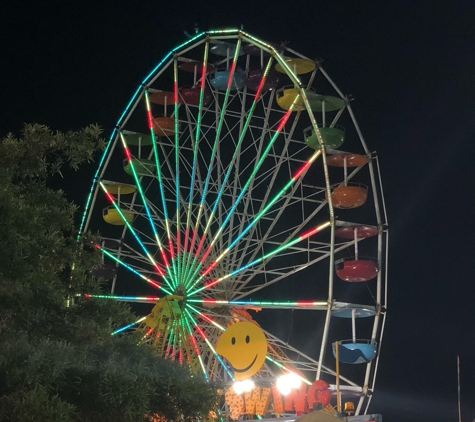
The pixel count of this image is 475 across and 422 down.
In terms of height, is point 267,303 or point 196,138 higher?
point 196,138

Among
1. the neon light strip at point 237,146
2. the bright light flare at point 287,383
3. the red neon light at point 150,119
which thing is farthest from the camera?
the red neon light at point 150,119

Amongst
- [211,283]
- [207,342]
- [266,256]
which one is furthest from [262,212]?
[207,342]

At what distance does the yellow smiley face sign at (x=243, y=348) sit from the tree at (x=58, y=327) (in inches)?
314

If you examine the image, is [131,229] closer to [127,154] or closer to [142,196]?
[142,196]

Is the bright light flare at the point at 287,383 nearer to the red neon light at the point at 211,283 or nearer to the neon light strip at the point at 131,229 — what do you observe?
the red neon light at the point at 211,283

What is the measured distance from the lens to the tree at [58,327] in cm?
638

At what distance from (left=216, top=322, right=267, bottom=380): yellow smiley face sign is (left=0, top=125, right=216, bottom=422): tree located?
A: 26.2 feet

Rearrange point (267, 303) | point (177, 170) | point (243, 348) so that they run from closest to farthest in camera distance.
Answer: point (243, 348) → point (267, 303) → point (177, 170)

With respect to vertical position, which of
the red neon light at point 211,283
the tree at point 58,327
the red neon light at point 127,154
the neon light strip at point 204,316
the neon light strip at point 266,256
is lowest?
the tree at point 58,327

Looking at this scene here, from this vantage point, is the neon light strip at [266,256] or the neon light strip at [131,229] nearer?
the neon light strip at [266,256]

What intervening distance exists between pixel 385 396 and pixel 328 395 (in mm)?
19102

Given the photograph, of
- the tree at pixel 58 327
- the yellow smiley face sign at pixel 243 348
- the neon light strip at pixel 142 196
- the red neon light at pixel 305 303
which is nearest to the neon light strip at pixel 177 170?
the neon light strip at pixel 142 196

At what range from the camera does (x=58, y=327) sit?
24.4 ft

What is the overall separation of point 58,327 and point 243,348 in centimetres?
893
